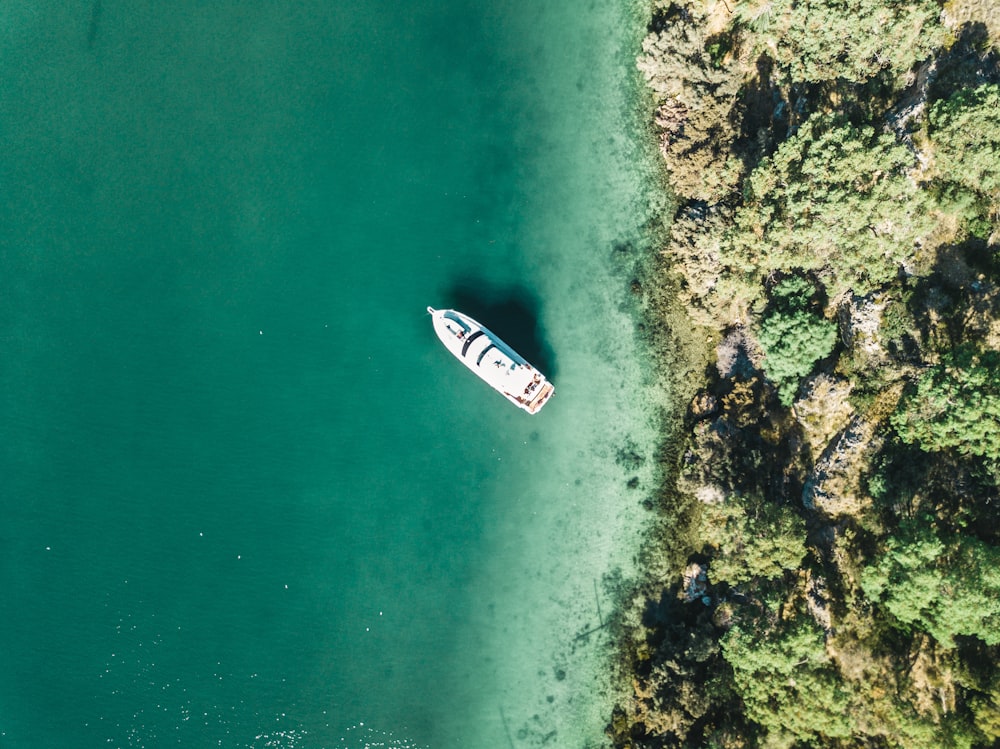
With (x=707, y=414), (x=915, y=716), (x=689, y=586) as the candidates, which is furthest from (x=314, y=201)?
(x=915, y=716)

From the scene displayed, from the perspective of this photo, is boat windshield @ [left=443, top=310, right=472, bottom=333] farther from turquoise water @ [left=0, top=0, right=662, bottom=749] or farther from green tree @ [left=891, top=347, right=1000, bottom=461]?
green tree @ [left=891, top=347, right=1000, bottom=461]

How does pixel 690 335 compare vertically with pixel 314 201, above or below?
below

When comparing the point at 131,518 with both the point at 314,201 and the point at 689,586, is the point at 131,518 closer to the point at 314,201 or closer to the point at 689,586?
the point at 314,201

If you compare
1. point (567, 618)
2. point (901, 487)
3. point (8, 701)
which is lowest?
point (901, 487)

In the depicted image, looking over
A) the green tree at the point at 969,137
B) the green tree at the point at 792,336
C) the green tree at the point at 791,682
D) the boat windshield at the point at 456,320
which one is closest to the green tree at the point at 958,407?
the green tree at the point at 792,336

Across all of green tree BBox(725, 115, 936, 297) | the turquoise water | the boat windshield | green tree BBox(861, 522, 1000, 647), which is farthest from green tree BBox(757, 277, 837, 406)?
the boat windshield

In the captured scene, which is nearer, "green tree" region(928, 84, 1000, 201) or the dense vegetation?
"green tree" region(928, 84, 1000, 201)
